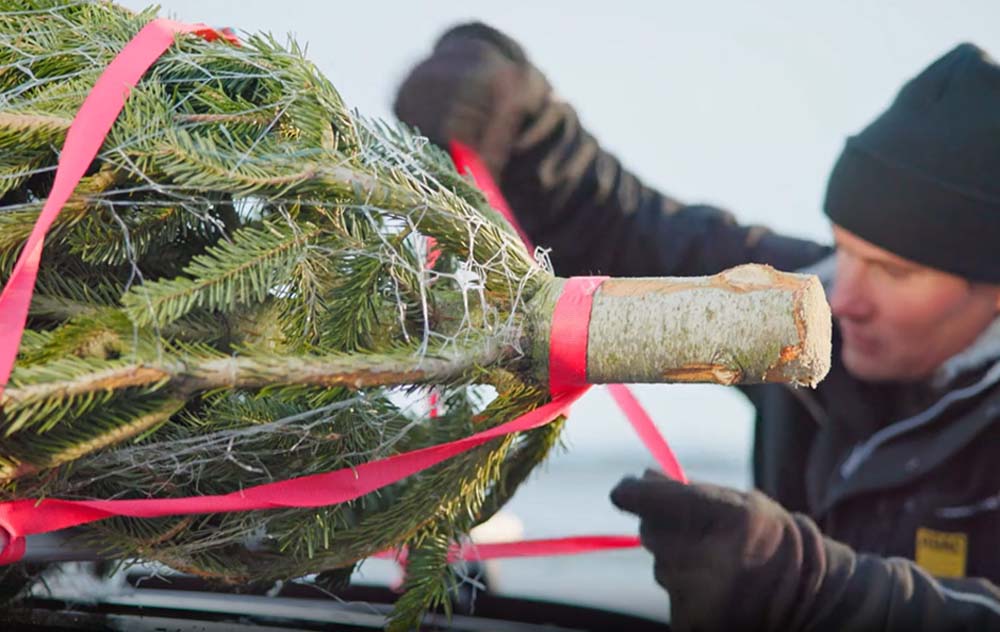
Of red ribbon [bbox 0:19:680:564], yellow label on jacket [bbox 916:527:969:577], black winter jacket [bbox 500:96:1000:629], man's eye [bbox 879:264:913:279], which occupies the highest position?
red ribbon [bbox 0:19:680:564]

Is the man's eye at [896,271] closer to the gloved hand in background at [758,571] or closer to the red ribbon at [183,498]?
the gloved hand in background at [758,571]

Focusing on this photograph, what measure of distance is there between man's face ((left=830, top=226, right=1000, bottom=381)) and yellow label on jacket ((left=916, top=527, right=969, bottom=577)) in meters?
0.24

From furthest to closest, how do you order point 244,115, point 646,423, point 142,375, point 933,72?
point 933,72 → point 646,423 → point 244,115 → point 142,375

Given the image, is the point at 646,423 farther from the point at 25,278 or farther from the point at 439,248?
the point at 25,278

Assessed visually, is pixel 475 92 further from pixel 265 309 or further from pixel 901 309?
pixel 265 309

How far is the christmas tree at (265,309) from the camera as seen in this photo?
620mm

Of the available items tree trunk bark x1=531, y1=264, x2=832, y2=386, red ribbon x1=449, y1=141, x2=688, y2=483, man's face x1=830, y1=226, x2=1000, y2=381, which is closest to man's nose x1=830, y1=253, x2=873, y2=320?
man's face x1=830, y1=226, x2=1000, y2=381

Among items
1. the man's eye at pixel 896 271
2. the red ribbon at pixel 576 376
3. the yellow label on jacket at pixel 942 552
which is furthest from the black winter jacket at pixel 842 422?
the red ribbon at pixel 576 376

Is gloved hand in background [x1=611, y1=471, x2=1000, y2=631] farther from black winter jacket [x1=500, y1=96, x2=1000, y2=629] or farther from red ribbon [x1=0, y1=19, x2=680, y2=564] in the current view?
red ribbon [x1=0, y1=19, x2=680, y2=564]

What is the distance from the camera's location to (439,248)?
75cm

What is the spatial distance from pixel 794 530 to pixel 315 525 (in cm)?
63

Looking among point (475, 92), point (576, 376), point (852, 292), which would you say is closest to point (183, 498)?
point (576, 376)

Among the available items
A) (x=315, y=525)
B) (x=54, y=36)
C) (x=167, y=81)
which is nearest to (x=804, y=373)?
(x=315, y=525)

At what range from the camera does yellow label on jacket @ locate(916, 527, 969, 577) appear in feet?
4.90
